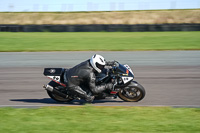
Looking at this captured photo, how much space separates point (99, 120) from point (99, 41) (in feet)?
55.9

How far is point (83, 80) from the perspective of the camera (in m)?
8.84

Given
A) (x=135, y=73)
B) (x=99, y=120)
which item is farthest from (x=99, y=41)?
(x=99, y=120)

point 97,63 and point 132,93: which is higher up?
point 97,63

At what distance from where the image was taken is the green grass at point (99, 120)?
6.59m

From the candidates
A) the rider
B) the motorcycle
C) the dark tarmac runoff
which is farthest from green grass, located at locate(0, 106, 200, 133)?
the dark tarmac runoff

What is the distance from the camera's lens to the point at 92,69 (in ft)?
28.6

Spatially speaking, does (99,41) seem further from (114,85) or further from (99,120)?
(99,120)

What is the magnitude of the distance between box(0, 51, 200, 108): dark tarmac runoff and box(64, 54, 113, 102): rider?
0.51 metres

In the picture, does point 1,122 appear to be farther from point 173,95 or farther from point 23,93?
point 173,95

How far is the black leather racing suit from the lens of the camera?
8.70 m

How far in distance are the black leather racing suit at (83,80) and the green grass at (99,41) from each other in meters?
11.6

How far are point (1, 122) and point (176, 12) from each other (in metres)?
40.0

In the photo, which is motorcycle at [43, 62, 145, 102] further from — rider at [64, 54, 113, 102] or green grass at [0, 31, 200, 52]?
green grass at [0, 31, 200, 52]

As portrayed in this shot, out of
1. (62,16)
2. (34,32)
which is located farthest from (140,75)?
(62,16)
